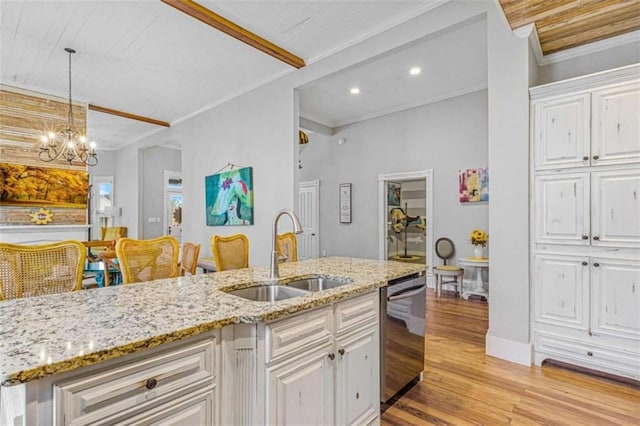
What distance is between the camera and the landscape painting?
4488mm

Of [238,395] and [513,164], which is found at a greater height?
[513,164]

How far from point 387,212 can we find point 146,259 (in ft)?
15.1

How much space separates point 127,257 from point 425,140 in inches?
189

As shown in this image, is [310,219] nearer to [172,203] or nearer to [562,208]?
[172,203]

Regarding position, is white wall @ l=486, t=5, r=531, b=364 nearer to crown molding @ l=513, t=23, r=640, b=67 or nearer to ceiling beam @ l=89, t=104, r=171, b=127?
crown molding @ l=513, t=23, r=640, b=67

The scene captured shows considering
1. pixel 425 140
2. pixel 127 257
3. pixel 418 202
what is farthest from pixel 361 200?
pixel 127 257

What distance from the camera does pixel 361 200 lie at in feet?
20.9

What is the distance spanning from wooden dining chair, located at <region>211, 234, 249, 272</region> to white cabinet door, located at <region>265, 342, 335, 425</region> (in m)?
1.46

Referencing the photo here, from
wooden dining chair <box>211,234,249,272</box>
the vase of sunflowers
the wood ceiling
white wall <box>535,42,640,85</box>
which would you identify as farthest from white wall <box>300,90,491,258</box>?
wooden dining chair <box>211,234,249,272</box>

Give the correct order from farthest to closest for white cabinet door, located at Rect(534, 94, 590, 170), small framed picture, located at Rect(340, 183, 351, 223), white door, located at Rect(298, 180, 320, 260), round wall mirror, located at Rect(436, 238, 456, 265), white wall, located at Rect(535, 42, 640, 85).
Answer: white door, located at Rect(298, 180, 320, 260) → small framed picture, located at Rect(340, 183, 351, 223) → round wall mirror, located at Rect(436, 238, 456, 265) → white wall, located at Rect(535, 42, 640, 85) → white cabinet door, located at Rect(534, 94, 590, 170)

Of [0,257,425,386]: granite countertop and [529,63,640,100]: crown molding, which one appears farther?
[529,63,640,100]: crown molding

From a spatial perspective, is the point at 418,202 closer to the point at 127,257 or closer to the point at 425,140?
the point at 425,140

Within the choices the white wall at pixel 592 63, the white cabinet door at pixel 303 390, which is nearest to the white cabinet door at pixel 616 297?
the white wall at pixel 592 63

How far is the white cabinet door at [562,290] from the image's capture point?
8.43 ft
